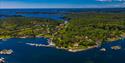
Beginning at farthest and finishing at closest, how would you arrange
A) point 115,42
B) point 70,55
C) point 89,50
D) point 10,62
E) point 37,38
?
point 37,38 → point 115,42 → point 89,50 → point 70,55 → point 10,62

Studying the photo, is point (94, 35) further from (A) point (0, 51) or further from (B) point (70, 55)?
(A) point (0, 51)

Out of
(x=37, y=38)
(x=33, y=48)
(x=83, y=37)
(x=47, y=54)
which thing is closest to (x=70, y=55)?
(x=47, y=54)

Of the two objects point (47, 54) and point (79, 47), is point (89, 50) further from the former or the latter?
point (47, 54)

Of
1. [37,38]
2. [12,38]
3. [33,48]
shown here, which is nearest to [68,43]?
[33,48]

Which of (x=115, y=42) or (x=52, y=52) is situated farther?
(x=115, y=42)

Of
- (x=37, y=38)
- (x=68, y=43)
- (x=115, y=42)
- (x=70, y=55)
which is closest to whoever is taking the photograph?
(x=70, y=55)

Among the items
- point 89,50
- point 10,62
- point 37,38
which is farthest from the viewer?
point 37,38

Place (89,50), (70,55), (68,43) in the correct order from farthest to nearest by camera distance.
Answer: (68,43) → (89,50) → (70,55)

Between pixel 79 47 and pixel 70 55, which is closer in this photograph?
pixel 70 55

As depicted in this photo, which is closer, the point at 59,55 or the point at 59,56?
the point at 59,56
